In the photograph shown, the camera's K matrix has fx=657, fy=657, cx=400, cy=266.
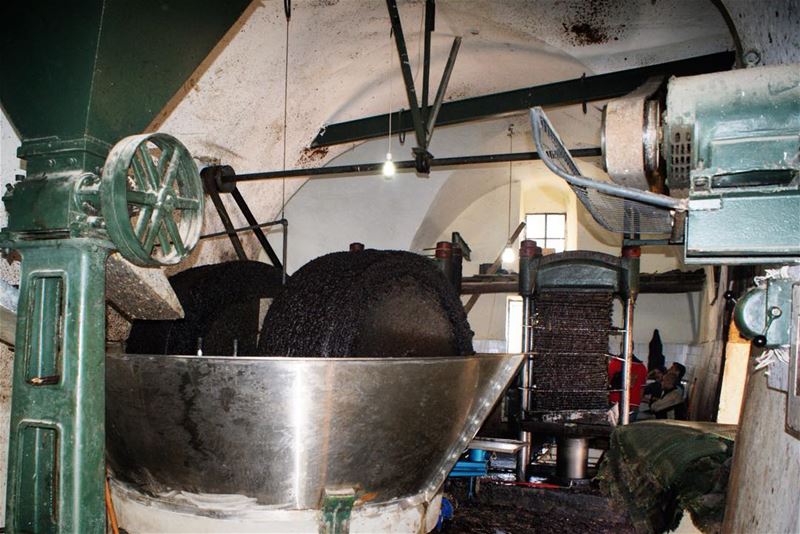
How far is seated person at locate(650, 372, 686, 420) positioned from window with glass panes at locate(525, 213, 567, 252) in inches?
130

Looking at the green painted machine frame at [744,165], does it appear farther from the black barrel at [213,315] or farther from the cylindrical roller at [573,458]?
the cylindrical roller at [573,458]

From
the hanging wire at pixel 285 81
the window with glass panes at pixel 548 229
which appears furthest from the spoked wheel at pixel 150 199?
the window with glass panes at pixel 548 229

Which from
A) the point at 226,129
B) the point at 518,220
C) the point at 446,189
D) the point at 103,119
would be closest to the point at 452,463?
the point at 103,119

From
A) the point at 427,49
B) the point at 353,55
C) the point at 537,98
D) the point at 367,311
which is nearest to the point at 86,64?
the point at 367,311

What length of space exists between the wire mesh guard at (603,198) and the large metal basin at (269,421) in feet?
2.42

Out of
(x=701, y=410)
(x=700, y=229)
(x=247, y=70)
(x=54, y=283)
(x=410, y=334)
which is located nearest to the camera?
(x=700, y=229)

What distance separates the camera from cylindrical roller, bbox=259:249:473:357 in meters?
2.59

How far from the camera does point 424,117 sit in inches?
188

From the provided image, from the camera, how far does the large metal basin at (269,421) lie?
1952mm

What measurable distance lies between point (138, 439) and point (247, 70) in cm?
Result: 330

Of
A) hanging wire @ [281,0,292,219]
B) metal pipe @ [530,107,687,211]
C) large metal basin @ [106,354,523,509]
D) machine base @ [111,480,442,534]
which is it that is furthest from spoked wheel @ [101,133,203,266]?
hanging wire @ [281,0,292,219]

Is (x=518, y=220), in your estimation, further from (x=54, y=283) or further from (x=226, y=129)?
(x=54, y=283)

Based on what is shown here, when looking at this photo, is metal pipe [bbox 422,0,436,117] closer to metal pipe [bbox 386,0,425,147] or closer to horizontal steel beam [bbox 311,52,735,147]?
metal pipe [bbox 386,0,425,147]

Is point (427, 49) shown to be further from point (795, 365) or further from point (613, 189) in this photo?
point (795, 365)
